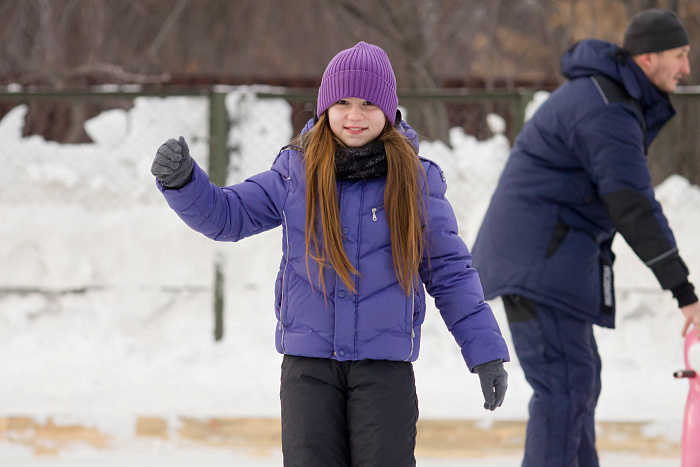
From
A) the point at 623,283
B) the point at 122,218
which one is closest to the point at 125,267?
the point at 122,218

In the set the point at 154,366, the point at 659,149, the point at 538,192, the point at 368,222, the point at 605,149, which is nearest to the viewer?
the point at 368,222

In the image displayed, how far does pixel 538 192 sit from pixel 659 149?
4.24m

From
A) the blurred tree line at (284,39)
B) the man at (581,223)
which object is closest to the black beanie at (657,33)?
the man at (581,223)

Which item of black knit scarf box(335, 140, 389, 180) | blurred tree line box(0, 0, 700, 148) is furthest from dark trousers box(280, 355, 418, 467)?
blurred tree line box(0, 0, 700, 148)

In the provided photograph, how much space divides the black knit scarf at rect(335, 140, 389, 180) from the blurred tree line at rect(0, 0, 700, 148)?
13.7 feet

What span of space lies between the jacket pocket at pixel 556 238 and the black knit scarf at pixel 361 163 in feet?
3.40

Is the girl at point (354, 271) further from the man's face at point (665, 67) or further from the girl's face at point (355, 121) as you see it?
the man's face at point (665, 67)

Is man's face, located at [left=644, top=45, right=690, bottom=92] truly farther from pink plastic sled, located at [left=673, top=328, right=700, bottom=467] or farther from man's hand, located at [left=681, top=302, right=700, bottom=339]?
pink plastic sled, located at [left=673, top=328, right=700, bottom=467]

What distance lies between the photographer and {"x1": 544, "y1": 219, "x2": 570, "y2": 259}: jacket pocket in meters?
3.10

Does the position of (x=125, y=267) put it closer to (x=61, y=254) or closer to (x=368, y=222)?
(x=61, y=254)

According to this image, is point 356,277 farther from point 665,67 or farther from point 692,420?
point 665,67

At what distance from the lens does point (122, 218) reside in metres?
6.38

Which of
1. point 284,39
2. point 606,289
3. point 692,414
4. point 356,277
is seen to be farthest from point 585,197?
point 284,39

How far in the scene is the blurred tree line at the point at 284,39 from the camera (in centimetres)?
890
